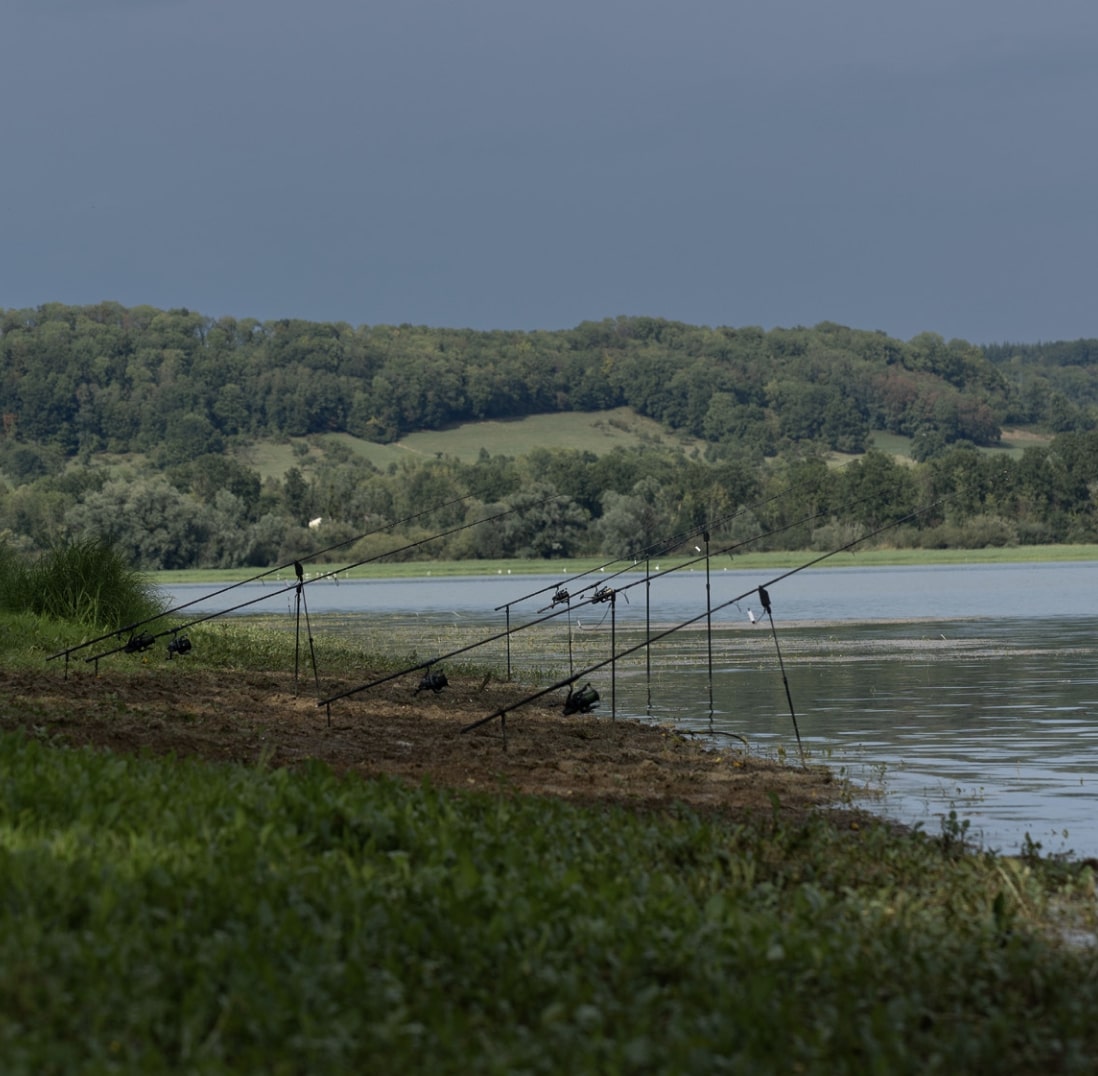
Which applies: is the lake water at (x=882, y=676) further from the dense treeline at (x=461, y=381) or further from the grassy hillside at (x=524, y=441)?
the dense treeline at (x=461, y=381)

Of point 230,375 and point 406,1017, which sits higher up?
point 230,375

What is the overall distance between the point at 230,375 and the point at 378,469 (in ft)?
59.9

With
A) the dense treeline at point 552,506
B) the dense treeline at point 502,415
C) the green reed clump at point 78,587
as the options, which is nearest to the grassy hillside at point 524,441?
the dense treeline at point 502,415

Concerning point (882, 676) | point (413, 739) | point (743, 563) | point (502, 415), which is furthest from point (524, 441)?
point (413, 739)

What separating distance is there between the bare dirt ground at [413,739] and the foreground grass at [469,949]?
1.82 m

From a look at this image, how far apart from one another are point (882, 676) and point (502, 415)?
150m

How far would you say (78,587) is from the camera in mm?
24422

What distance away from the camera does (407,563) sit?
10112 cm

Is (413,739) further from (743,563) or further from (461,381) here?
(461,381)

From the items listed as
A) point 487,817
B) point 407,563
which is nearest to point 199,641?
point 487,817

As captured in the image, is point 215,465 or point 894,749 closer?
point 894,749

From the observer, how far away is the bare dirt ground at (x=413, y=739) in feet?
38.5

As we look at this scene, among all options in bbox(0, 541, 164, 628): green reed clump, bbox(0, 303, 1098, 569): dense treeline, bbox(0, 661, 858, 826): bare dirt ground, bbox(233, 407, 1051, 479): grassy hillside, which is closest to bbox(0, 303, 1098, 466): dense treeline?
bbox(0, 303, 1098, 569): dense treeline

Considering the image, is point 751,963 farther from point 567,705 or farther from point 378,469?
point 378,469
